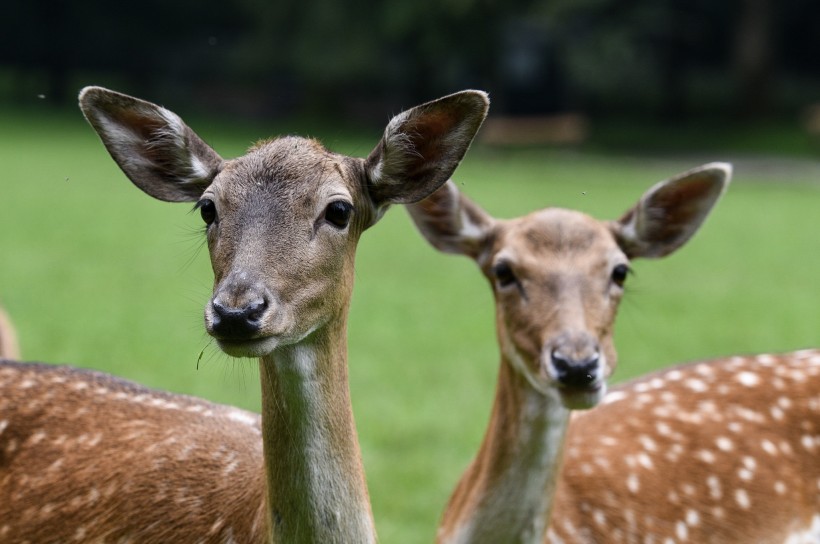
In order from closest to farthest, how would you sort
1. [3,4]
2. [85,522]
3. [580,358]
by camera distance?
1. [85,522]
2. [580,358]
3. [3,4]

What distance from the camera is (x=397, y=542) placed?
496 cm

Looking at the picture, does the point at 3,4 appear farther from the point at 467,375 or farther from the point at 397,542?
the point at 397,542

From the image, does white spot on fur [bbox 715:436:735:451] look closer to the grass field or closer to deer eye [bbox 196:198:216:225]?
the grass field

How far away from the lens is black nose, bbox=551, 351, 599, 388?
139 inches

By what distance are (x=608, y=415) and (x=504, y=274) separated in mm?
990

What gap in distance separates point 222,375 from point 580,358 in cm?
449

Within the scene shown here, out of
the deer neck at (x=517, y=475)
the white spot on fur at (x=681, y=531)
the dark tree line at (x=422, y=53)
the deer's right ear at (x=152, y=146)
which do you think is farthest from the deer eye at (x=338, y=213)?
the dark tree line at (x=422, y=53)

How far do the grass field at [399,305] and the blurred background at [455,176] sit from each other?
0.03 m

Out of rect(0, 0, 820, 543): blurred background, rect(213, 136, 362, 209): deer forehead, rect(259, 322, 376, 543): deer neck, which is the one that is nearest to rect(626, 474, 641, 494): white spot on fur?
rect(0, 0, 820, 543): blurred background

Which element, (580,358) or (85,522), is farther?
(580,358)

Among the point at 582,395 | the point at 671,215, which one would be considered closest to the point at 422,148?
the point at 582,395

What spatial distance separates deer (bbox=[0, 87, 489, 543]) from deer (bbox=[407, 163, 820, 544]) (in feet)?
2.85

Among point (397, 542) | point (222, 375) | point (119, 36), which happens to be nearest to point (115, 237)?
point (222, 375)

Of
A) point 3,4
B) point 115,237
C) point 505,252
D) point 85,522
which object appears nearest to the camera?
point 85,522
